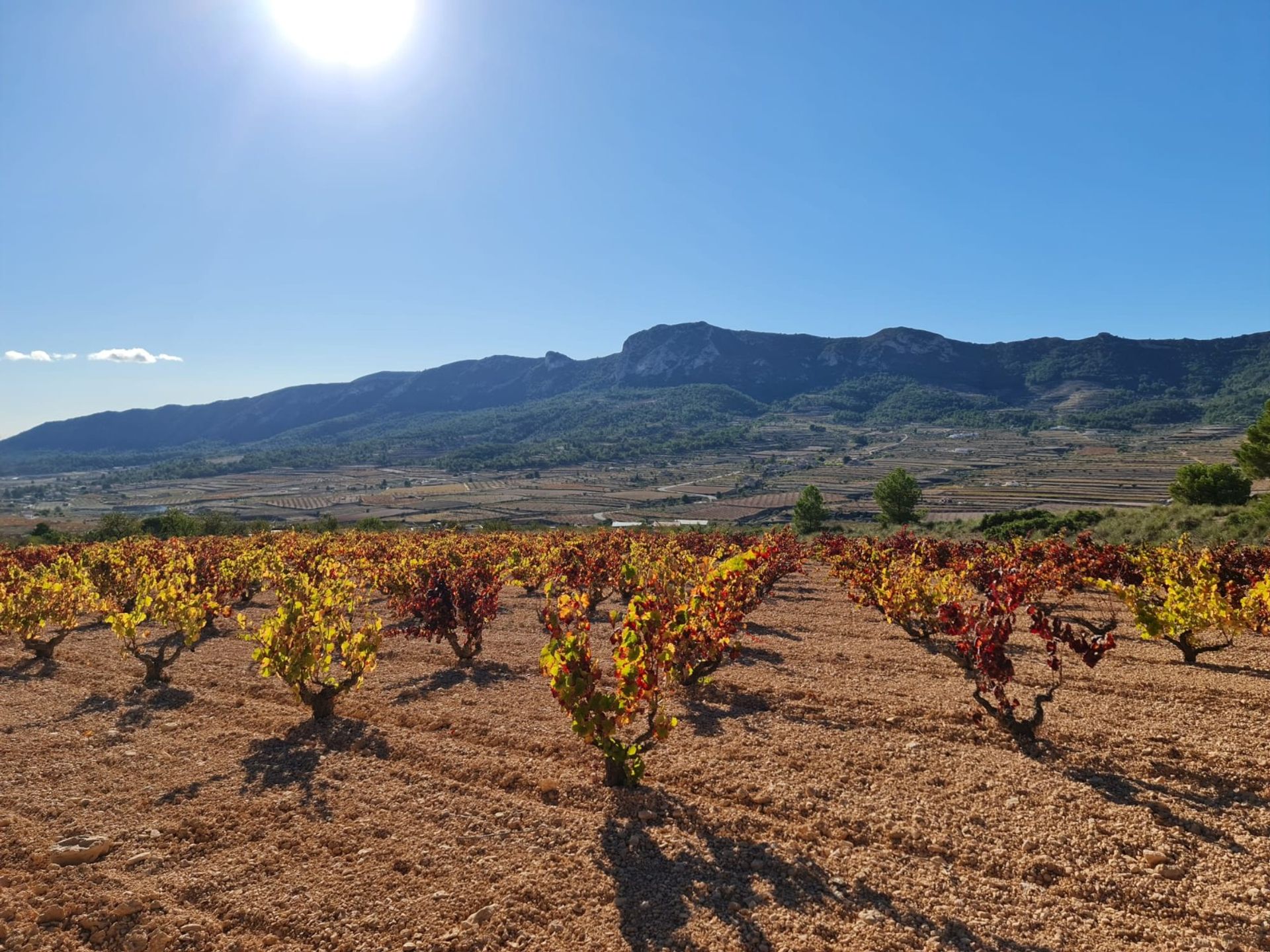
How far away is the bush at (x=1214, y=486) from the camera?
3578 centimetres

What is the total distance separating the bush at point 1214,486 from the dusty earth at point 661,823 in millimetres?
35157

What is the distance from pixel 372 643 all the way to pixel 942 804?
26.0ft

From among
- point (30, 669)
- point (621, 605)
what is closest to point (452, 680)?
point (621, 605)

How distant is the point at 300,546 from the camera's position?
27.0 meters

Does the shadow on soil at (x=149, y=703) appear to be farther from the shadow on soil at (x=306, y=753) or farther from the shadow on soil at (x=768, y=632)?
the shadow on soil at (x=768, y=632)

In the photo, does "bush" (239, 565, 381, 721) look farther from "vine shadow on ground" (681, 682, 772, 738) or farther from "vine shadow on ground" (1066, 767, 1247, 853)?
"vine shadow on ground" (1066, 767, 1247, 853)

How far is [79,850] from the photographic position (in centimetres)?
582

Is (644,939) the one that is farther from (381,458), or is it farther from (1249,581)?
(381,458)

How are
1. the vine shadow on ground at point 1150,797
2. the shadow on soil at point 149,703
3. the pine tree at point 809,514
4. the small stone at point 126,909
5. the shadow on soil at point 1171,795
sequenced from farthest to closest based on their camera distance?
the pine tree at point 809,514 < the shadow on soil at point 149,703 < the shadow on soil at point 1171,795 < the vine shadow on ground at point 1150,797 < the small stone at point 126,909

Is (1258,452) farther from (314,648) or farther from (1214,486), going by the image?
(314,648)

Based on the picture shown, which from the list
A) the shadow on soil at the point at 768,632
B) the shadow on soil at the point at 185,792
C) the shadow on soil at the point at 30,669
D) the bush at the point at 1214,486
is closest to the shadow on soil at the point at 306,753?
the shadow on soil at the point at 185,792

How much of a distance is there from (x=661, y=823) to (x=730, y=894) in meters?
1.25

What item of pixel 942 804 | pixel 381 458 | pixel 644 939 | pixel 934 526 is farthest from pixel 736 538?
pixel 381 458

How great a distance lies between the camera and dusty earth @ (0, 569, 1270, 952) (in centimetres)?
478
